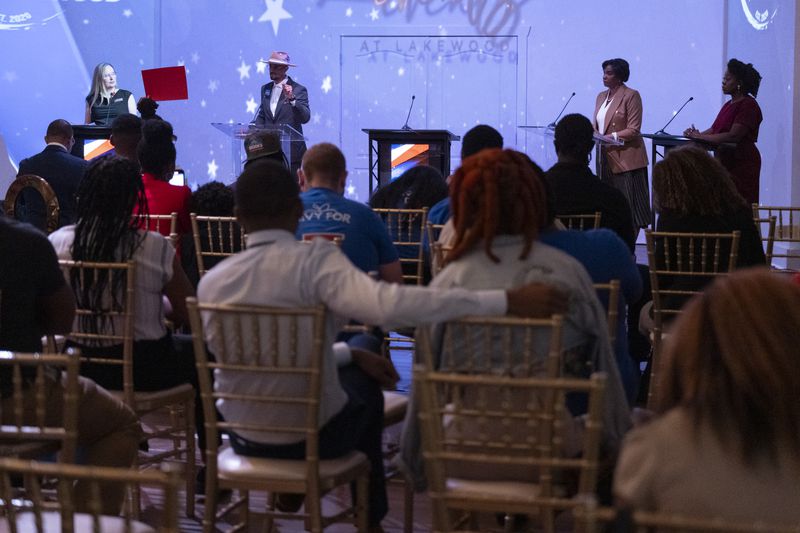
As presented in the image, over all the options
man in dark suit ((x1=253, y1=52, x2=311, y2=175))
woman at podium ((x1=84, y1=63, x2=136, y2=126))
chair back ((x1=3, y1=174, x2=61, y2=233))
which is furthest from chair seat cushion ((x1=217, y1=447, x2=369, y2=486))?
woman at podium ((x1=84, y1=63, x2=136, y2=126))

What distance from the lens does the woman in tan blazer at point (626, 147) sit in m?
8.43

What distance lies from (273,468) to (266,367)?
0.87 ft

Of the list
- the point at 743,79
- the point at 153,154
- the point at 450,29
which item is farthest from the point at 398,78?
the point at 153,154

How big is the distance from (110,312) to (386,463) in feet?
4.13

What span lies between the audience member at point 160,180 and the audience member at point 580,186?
5.06 ft

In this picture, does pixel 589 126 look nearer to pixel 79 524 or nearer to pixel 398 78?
pixel 79 524

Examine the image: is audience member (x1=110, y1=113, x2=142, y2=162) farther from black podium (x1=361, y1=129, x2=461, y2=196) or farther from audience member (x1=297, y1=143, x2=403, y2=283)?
black podium (x1=361, y1=129, x2=461, y2=196)

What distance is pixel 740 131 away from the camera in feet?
25.0

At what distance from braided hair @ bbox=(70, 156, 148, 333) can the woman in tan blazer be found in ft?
18.0

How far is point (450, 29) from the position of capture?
11508mm

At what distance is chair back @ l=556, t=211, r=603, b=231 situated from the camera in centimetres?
420

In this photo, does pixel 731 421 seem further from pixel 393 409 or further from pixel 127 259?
pixel 127 259

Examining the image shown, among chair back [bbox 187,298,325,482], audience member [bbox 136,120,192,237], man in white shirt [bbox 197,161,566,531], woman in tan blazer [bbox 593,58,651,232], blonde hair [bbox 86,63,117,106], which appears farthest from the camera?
blonde hair [bbox 86,63,117,106]

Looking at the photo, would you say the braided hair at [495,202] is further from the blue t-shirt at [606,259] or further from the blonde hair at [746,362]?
the blonde hair at [746,362]
